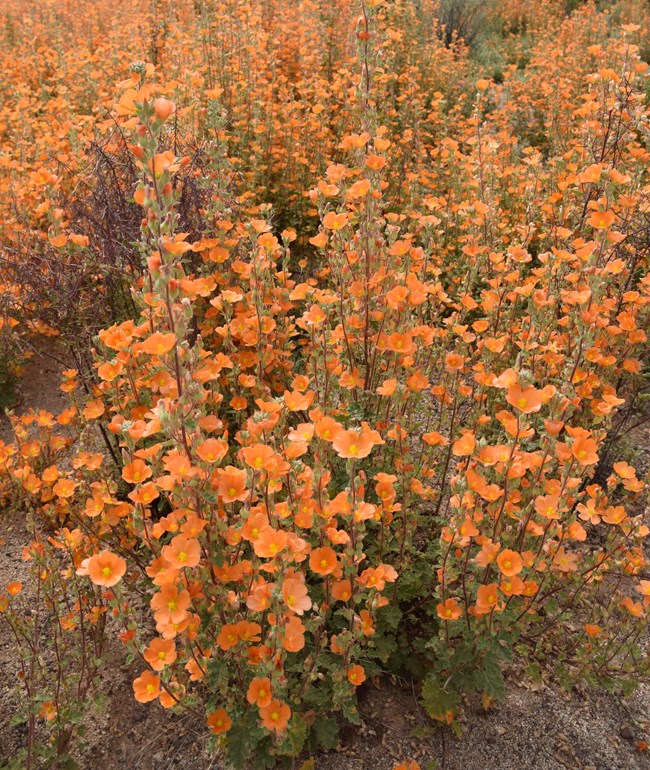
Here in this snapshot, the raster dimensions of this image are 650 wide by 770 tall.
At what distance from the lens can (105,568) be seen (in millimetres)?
1739

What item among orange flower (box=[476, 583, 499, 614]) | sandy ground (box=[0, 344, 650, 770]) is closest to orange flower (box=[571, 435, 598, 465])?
orange flower (box=[476, 583, 499, 614])

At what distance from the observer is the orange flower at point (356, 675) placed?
1.95m

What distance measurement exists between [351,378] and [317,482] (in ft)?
2.33

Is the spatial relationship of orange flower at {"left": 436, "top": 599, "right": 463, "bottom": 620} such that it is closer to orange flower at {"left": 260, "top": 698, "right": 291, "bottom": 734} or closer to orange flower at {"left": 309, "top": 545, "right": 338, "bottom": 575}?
orange flower at {"left": 309, "top": 545, "right": 338, "bottom": 575}

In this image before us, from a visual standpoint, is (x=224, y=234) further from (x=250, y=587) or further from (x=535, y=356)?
(x=250, y=587)

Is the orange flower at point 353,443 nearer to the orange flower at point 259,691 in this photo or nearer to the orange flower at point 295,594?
the orange flower at point 295,594

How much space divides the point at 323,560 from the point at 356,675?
0.43 meters

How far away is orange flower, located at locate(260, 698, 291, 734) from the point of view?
1785 mm

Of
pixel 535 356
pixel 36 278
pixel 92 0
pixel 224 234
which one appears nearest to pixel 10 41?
pixel 92 0

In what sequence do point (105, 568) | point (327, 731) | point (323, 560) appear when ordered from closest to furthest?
1. point (105, 568)
2. point (323, 560)
3. point (327, 731)

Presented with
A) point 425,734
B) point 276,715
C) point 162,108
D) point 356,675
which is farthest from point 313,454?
point 162,108

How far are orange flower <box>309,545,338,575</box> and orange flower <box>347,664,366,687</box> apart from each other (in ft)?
1.21

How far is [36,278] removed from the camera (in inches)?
139

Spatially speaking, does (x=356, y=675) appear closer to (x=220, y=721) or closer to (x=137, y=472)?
(x=220, y=721)
